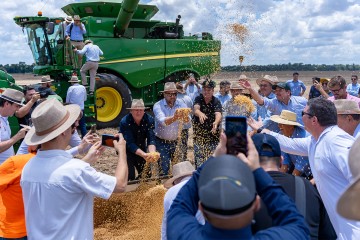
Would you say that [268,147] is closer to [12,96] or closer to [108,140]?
[108,140]

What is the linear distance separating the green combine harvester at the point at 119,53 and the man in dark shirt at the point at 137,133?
5.29 meters

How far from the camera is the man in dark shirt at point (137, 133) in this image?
5996 millimetres

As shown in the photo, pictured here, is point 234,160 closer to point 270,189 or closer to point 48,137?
point 270,189

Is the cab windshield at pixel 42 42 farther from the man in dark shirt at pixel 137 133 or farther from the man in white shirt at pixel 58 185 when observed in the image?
the man in white shirt at pixel 58 185

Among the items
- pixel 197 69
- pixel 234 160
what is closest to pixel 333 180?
pixel 234 160

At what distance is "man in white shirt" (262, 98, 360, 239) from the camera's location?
2.93m

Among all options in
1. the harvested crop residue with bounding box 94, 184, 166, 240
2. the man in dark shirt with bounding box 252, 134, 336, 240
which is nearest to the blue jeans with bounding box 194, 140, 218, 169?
the harvested crop residue with bounding box 94, 184, 166, 240

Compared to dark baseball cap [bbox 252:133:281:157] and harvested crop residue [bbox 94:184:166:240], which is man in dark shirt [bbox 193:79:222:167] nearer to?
harvested crop residue [bbox 94:184:166:240]

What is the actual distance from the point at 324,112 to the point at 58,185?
1943mm

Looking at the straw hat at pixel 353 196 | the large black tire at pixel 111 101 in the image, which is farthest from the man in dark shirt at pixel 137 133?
the large black tire at pixel 111 101

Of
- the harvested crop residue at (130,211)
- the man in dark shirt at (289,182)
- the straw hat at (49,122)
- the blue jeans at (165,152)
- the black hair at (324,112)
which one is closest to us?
the man in dark shirt at (289,182)

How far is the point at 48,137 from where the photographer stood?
2648 mm

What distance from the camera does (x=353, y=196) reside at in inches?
58.8

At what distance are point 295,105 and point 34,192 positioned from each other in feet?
13.8
